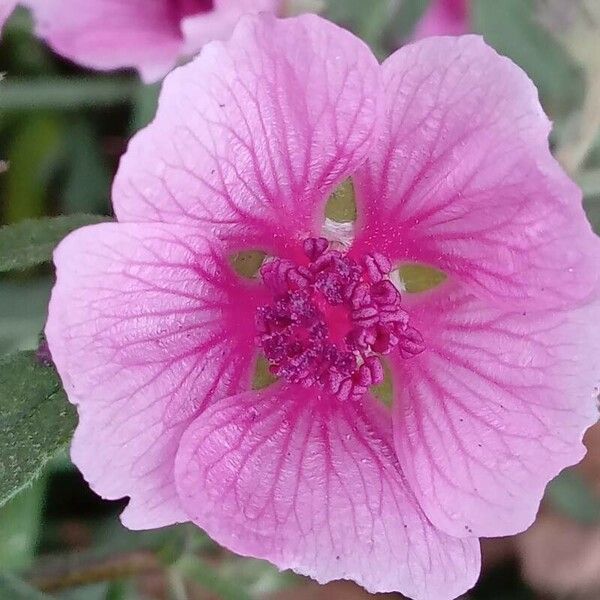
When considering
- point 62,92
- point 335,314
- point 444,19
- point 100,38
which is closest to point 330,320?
point 335,314

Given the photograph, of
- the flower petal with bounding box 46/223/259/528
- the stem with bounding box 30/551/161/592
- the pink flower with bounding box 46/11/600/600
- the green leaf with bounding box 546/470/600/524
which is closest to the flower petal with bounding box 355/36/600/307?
the pink flower with bounding box 46/11/600/600

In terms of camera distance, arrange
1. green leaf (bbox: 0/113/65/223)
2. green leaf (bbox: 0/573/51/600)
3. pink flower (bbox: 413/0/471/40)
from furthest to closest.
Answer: green leaf (bbox: 0/113/65/223) < pink flower (bbox: 413/0/471/40) < green leaf (bbox: 0/573/51/600)

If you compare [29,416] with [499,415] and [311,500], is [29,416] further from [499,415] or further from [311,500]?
[499,415]

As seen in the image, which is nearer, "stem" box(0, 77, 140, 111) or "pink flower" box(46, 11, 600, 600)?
"pink flower" box(46, 11, 600, 600)

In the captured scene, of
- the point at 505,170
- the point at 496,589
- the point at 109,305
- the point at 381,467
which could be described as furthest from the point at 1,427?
the point at 496,589

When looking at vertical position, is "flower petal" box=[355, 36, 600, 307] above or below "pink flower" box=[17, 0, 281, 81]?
above

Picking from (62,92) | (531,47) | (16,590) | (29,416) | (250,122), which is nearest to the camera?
(250,122)

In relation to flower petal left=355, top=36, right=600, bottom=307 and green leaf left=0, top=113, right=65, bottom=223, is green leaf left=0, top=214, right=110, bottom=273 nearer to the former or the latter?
flower petal left=355, top=36, right=600, bottom=307
